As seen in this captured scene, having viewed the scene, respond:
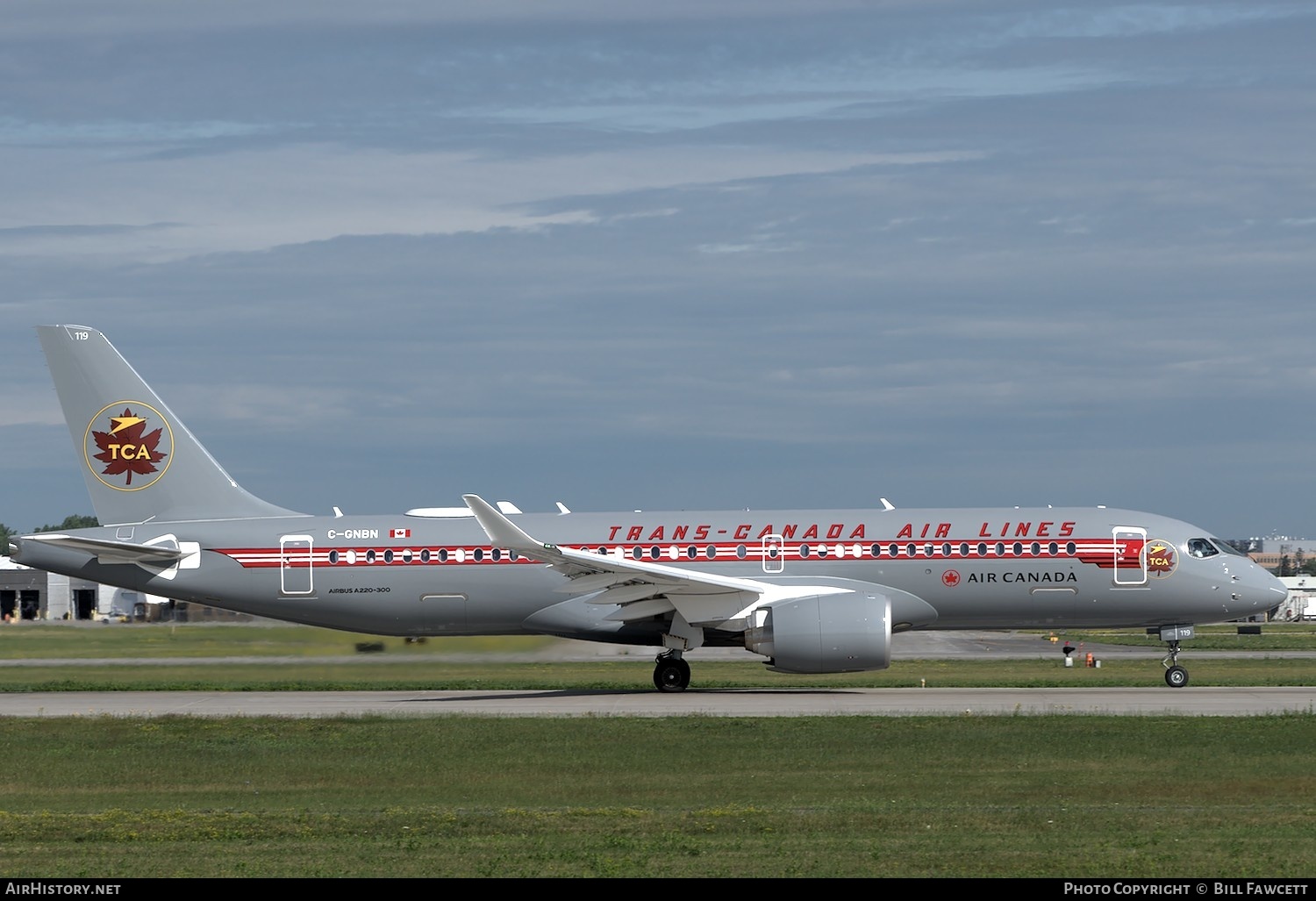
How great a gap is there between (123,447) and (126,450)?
0.11 metres

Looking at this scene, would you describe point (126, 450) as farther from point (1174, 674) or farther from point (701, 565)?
point (1174, 674)

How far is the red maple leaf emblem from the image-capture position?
113 feet

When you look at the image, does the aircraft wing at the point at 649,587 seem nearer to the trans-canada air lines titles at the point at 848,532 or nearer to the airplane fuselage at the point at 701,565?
the airplane fuselage at the point at 701,565

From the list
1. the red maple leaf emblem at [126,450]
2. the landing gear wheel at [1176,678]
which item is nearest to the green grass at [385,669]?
the landing gear wheel at [1176,678]

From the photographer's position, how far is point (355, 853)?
13.5 meters

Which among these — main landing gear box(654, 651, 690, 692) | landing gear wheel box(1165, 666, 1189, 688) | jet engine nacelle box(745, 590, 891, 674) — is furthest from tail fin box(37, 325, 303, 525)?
landing gear wheel box(1165, 666, 1189, 688)

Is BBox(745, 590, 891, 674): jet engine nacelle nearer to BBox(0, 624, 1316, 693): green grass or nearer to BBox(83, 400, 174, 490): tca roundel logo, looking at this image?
BBox(0, 624, 1316, 693): green grass

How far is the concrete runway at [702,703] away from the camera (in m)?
27.2

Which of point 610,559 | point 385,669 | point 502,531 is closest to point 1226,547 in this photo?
point 610,559

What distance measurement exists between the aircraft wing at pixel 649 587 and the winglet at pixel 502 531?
2 centimetres

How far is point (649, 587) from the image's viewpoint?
30859 mm

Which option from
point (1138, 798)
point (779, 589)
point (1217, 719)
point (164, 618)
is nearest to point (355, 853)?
point (1138, 798)

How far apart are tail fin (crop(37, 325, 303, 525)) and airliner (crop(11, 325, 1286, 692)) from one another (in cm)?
4
